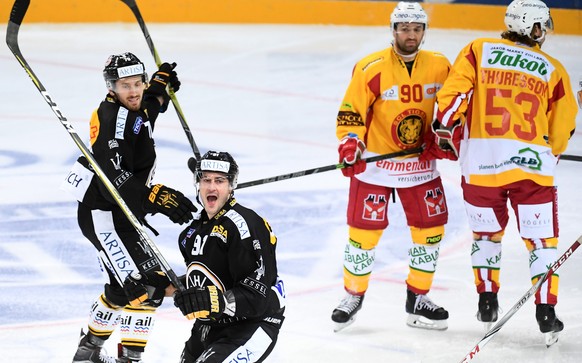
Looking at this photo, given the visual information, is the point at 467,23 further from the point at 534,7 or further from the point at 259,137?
the point at 534,7

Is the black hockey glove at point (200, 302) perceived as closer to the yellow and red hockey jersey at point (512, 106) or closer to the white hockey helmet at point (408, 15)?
the yellow and red hockey jersey at point (512, 106)

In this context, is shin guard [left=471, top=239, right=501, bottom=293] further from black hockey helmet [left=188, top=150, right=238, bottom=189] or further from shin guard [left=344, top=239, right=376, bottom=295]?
black hockey helmet [left=188, top=150, right=238, bottom=189]

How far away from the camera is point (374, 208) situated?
465 centimetres

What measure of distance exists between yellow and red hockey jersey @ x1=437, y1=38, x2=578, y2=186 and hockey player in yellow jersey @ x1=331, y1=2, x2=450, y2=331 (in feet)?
Answer: 0.67

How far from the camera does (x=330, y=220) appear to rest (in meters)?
6.00

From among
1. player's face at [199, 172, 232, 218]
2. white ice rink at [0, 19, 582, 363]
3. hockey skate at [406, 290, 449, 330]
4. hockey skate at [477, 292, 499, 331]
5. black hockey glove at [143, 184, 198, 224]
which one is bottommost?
white ice rink at [0, 19, 582, 363]

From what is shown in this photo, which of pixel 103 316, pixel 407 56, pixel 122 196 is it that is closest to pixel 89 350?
pixel 103 316

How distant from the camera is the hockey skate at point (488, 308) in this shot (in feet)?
14.9

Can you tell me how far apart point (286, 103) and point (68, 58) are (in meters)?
2.29

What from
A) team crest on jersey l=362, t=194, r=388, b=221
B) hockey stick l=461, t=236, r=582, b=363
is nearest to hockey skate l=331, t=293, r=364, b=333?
team crest on jersey l=362, t=194, r=388, b=221

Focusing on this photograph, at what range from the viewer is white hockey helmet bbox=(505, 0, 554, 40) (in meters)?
4.37

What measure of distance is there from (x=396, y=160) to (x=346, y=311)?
674 mm

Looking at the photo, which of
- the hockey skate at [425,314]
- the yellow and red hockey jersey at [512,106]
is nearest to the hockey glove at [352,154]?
the yellow and red hockey jersey at [512,106]

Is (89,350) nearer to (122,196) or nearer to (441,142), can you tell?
(122,196)
